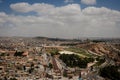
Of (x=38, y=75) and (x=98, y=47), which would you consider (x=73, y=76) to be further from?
(x=98, y=47)

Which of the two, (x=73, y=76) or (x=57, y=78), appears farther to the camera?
(x=73, y=76)

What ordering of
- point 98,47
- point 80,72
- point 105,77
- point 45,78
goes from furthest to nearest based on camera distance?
point 98,47, point 80,72, point 105,77, point 45,78

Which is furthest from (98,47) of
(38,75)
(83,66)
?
(38,75)

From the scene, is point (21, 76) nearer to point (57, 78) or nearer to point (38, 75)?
point (38, 75)

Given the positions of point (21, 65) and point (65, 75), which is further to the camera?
point (21, 65)

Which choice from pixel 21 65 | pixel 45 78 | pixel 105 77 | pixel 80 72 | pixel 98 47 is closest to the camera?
pixel 45 78

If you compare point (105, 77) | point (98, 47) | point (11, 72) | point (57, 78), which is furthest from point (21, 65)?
point (98, 47)

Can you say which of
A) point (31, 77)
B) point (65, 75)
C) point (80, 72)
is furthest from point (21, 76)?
point (80, 72)

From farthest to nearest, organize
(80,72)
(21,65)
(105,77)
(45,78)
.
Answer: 1. (21,65)
2. (80,72)
3. (105,77)
4. (45,78)

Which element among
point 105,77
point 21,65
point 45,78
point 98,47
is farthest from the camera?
point 98,47
